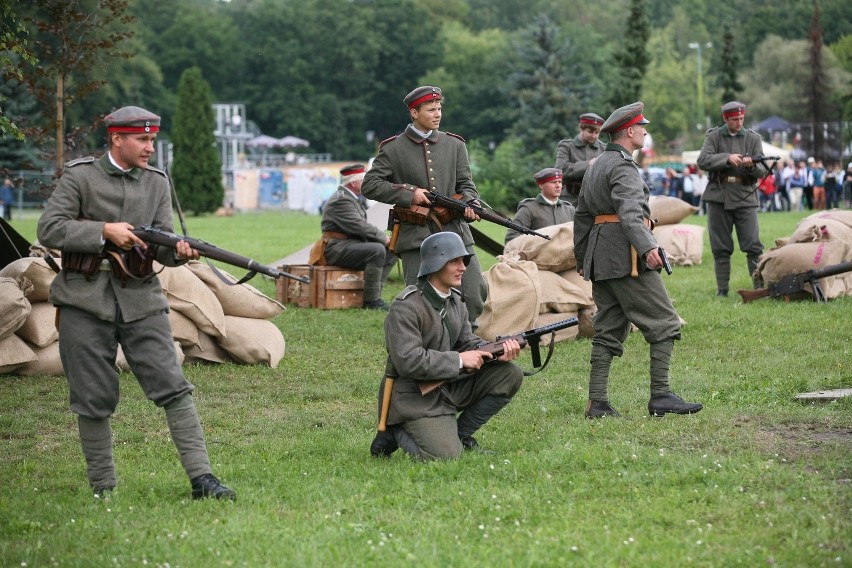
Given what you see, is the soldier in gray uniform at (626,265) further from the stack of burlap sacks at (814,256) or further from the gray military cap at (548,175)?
the stack of burlap sacks at (814,256)

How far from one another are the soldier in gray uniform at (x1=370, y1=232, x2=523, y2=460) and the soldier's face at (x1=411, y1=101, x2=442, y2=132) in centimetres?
228

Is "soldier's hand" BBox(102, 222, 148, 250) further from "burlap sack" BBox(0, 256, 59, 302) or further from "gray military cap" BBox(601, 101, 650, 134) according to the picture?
"burlap sack" BBox(0, 256, 59, 302)

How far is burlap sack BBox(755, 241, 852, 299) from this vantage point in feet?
47.2

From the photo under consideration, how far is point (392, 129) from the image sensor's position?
106 meters

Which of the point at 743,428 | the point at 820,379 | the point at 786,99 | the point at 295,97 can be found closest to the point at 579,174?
the point at 820,379

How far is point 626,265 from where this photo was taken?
8.71 meters

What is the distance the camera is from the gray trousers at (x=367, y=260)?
15.6 metres

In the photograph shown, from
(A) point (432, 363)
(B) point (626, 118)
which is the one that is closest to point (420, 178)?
(B) point (626, 118)

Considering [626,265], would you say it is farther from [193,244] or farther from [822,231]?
[822,231]

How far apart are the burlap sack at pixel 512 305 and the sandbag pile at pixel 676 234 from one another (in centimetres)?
831

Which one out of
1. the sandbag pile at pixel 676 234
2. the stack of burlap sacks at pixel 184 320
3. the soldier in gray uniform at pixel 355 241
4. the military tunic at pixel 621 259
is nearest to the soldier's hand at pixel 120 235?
the military tunic at pixel 621 259

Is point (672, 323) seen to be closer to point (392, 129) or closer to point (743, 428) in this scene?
point (743, 428)

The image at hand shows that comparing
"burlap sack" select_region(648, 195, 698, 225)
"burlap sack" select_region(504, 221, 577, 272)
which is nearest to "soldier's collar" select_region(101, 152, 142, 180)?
"burlap sack" select_region(504, 221, 577, 272)

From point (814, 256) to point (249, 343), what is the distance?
6.49 m
